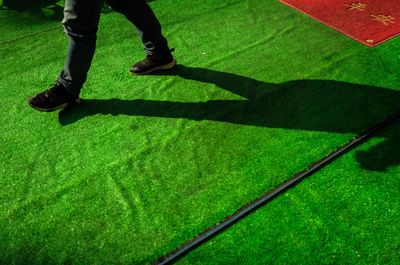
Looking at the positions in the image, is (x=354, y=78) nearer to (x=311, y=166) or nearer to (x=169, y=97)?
(x=311, y=166)

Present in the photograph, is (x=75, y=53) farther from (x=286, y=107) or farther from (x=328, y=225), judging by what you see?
(x=328, y=225)

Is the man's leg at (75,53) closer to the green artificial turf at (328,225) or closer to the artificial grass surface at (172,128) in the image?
the artificial grass surface at (172,128)

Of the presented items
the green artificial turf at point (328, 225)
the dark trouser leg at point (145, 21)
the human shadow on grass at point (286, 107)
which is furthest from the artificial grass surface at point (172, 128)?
the dark trouser leg at point (145, 21)

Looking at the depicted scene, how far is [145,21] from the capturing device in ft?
8.50

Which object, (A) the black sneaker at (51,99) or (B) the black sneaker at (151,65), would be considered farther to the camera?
(B) the black sneaker at (151,65)

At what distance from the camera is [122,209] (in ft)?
6.59

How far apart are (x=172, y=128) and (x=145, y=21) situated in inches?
29.6

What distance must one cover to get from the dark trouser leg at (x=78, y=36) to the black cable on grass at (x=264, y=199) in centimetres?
127

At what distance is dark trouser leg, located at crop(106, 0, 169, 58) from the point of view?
2492 mm

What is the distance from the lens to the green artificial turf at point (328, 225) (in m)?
1.80

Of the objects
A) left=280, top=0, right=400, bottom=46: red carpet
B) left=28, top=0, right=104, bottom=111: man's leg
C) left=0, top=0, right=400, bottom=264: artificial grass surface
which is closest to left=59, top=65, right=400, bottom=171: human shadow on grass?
left=0, top=0, right=400, bottom=264: artificial grass surface

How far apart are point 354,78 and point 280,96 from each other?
0.59m

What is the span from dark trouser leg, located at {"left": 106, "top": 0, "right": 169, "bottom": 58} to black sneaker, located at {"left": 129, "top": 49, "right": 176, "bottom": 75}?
0.05m

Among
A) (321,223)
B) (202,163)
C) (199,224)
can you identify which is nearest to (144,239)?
(199,224)
